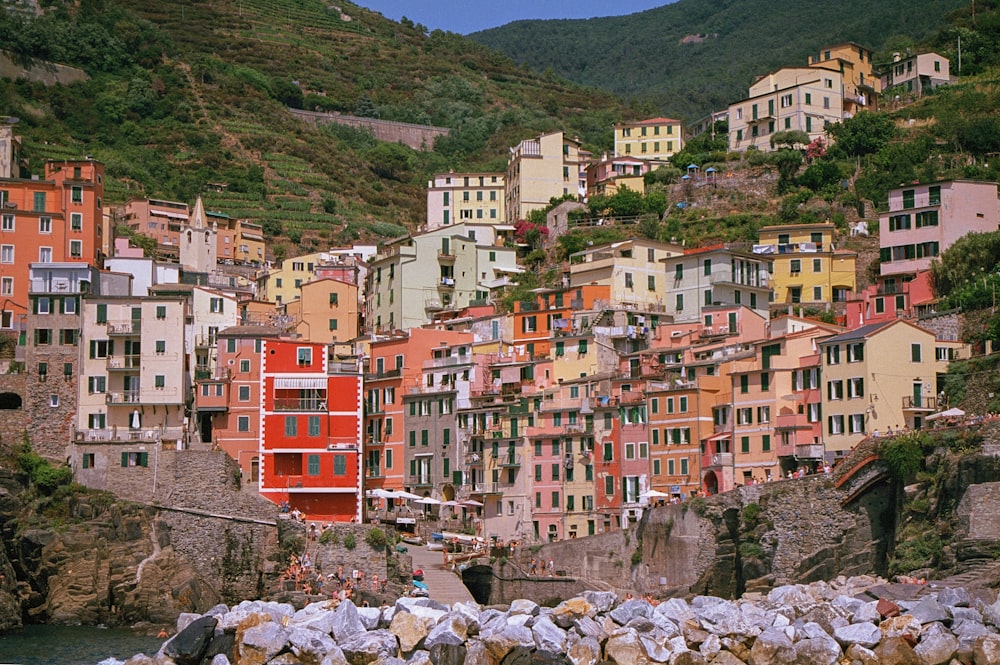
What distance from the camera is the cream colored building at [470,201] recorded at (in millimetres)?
113438

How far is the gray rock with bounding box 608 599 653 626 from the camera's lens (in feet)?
135

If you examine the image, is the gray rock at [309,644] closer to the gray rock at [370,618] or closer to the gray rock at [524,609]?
the gray rock at [370,618]

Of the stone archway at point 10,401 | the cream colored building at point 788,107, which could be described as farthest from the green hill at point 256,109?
the stone archway at point 10,401

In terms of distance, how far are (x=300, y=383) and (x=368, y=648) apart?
3643cm

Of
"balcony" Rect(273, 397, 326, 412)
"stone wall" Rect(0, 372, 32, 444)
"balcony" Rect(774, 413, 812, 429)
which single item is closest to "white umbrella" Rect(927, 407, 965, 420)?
"balcony" Rect(774, 413, 812, 429)

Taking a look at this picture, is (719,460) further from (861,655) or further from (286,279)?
(286,279)

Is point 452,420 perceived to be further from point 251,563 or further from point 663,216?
point 663,216

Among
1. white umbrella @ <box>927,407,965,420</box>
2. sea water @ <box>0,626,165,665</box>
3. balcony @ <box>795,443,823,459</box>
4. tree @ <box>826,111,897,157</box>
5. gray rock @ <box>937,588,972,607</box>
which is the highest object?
tree @ <box>826,111,897,157</box>

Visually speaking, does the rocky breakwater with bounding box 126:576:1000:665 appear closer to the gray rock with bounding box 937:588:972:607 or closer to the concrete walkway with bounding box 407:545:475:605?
the gray rock with bounding box 937:588:972:607

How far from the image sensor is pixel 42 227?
81.1 metres

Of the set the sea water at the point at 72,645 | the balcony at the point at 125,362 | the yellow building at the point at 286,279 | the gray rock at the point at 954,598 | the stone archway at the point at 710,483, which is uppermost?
the yellow building at the point at 286,279

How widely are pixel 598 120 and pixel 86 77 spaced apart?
5285 cm

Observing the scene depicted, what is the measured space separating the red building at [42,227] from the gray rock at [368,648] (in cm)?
→ 4515

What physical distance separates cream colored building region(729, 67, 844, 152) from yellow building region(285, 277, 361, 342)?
3225 centimetres
